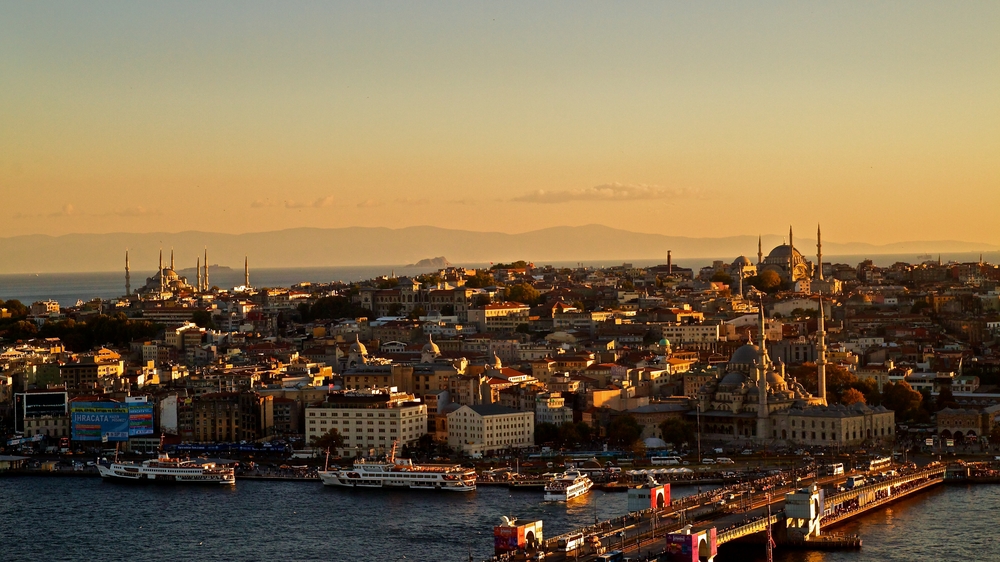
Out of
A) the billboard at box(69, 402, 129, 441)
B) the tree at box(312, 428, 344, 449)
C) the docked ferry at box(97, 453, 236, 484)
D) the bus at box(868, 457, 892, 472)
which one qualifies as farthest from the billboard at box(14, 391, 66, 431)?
the bus at box(868, 457, 892, 472)

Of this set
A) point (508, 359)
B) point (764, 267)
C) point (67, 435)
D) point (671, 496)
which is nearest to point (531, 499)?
point (671, 496)

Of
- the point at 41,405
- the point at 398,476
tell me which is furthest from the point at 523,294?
the point at 398,476

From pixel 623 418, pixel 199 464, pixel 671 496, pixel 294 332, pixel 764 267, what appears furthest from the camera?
pixel 764 267

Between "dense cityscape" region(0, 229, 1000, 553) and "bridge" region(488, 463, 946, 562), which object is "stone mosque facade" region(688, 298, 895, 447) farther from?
"bridge" region(488, 463, 946, 562)

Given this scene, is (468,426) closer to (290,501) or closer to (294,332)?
(290,501)

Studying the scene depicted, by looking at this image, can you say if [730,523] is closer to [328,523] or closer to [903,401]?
[328,523]
